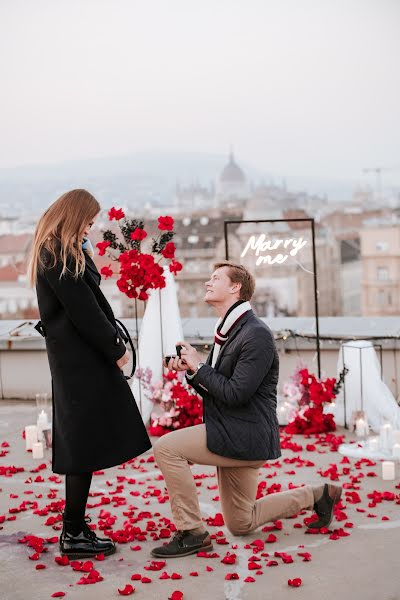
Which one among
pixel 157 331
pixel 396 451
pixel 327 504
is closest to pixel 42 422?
pixel 157 331

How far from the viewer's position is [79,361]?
296cm

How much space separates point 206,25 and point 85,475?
10.8 meters

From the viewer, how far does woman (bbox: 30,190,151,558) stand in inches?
114

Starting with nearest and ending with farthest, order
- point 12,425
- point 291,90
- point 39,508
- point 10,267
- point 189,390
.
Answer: point 39,508 → point 189,390 → point 12,425 → point 291,90 → point 10,267

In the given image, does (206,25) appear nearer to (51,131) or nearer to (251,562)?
(51,131)

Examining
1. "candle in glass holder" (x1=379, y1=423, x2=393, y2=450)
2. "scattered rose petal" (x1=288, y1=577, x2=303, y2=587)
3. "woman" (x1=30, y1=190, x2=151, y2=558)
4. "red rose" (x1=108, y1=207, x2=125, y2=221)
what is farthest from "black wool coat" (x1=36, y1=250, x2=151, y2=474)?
"candle in glass holder" (x1=379, y1=423, x2=393, y2=450)

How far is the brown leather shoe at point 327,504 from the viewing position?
328 centimetres

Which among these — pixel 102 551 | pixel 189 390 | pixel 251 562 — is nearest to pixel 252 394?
pixel 251 562

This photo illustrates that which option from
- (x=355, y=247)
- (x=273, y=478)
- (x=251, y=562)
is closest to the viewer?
(x=251, y=562)

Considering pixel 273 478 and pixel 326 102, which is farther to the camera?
pixel 326 102

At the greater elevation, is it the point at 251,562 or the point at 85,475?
the point at 85,475

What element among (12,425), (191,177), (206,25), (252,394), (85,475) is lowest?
(12,425)

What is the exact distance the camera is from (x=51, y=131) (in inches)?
539

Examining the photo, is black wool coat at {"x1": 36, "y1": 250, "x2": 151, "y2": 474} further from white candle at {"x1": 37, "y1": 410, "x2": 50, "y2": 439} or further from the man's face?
white candle at {"x1": 37, "y1": 410, "x2": 50, "y2": 439}
